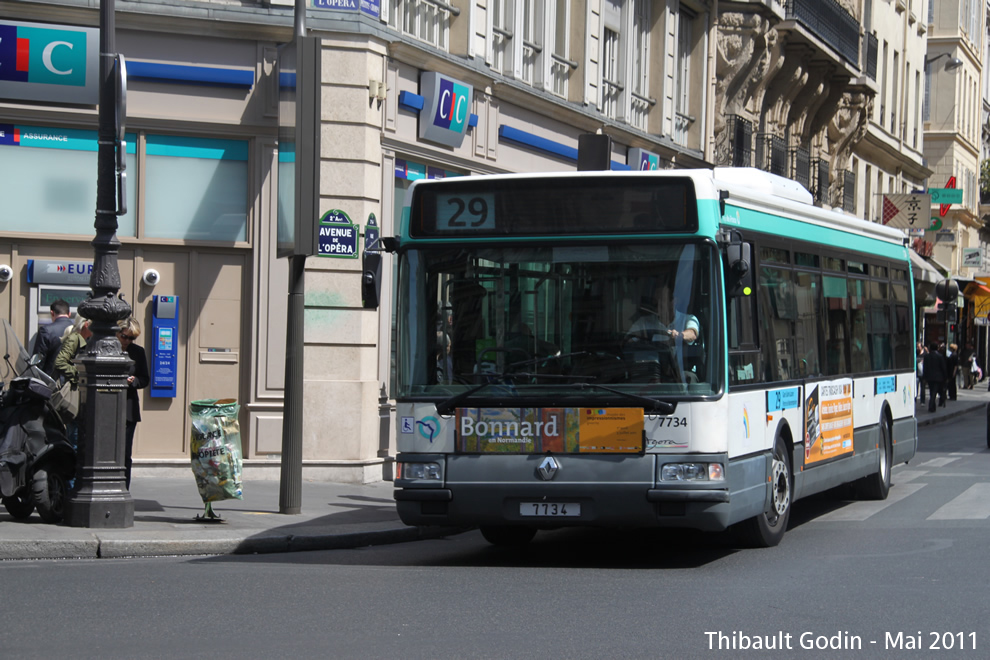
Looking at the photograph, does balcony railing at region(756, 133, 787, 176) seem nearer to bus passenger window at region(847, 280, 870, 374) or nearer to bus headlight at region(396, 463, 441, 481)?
bus passenger window at region(847, 280, 870, 374)

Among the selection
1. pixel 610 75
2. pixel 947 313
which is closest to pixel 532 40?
pixel 610 75

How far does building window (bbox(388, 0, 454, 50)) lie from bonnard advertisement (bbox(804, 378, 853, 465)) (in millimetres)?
7043

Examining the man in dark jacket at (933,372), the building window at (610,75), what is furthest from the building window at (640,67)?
the man in dark jacket at (933,372)

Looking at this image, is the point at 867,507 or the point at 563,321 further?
the point at 867,507

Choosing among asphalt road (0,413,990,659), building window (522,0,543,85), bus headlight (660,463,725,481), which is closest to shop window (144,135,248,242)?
asphalt road (0,413,990,659)

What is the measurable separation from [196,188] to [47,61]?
2025mm

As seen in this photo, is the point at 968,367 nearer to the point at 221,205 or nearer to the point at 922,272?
the point at 922,272

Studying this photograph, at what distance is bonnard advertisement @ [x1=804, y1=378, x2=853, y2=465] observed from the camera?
11.5 metres

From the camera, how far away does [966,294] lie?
44.0 metres

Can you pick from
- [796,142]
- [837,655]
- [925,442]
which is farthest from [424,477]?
[796,142]

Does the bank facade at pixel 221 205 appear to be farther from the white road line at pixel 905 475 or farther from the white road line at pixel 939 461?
the white road line at pixel 939 461

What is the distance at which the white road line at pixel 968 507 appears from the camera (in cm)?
1239

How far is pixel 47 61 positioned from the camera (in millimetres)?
14438

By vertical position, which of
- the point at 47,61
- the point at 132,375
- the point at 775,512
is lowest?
the point at 775,512
